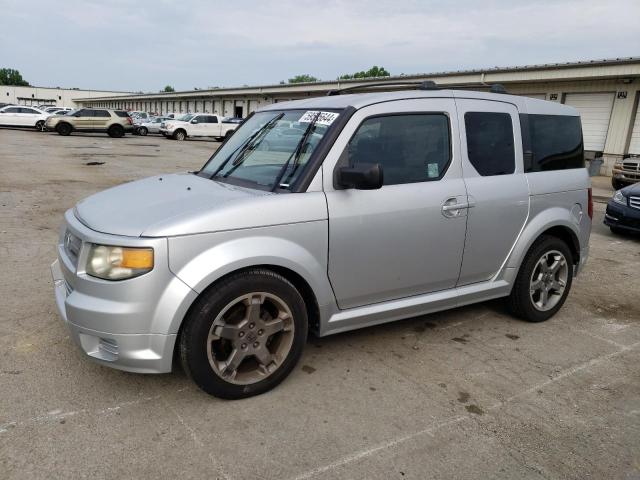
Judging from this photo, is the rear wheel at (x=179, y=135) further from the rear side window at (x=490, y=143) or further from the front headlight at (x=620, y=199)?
the rear side window at (x=490, y=143)

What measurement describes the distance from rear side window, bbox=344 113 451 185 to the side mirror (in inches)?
8.4

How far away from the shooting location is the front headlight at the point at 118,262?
2.69m

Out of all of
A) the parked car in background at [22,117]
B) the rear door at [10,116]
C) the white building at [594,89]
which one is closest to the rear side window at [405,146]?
the white building at [594,89]

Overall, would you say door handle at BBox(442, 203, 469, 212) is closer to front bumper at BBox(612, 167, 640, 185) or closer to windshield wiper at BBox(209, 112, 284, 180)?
windshield wiper at BBox(209, 112, 284, 180)

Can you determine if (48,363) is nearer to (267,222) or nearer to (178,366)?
(178,366)

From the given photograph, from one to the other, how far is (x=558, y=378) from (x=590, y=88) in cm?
2205

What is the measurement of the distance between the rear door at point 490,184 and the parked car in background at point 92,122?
100 ft

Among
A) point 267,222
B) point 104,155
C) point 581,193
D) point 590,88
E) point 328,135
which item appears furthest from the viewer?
point 590,88

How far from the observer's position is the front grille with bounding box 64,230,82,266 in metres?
3.00

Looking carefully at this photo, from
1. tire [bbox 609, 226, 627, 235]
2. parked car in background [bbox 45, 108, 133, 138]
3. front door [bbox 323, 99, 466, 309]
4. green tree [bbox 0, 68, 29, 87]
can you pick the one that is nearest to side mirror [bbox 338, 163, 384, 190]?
front door [bbox 323, 99, 466, 309]

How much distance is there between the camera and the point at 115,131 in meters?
31.2

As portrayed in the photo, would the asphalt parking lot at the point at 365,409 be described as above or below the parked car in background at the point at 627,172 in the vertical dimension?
below

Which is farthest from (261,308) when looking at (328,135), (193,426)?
(328,135)

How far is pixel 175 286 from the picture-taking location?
2.73 m
